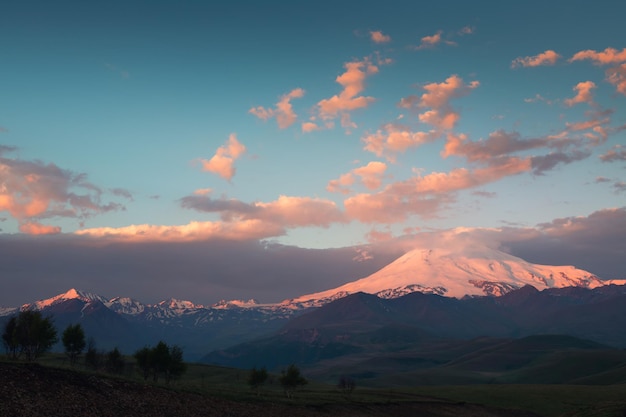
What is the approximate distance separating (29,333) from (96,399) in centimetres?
6225

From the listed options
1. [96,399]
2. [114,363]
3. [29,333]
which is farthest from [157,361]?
[96,399]

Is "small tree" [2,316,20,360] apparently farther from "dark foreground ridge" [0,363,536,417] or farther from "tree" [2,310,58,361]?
"dark foreground ridge" [0,363,536,417]

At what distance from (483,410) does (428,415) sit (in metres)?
22.3

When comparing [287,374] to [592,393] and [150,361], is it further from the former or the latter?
[592,393]

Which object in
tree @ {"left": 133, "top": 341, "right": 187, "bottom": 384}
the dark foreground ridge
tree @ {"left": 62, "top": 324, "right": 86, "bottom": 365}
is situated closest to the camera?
the dark foreground ridge

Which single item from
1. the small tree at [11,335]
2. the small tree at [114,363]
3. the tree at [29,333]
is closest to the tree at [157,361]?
the small tree at [114,363]

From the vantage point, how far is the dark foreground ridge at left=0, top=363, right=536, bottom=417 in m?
46.5

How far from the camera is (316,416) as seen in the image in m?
75.1

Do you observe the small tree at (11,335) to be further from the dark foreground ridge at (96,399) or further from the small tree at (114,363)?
the dark foreground ridge at (96,399)

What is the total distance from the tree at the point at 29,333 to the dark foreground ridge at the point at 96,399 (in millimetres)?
53444

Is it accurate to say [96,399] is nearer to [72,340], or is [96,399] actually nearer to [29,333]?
[29,333]

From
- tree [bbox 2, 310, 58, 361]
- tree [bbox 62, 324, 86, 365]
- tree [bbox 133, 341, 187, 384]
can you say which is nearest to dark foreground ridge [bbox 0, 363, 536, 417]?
tree [bbox 133, 341, 187, 384]

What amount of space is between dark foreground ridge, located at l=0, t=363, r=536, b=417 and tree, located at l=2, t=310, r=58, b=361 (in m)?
53.4

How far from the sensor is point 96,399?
52.6 meters
